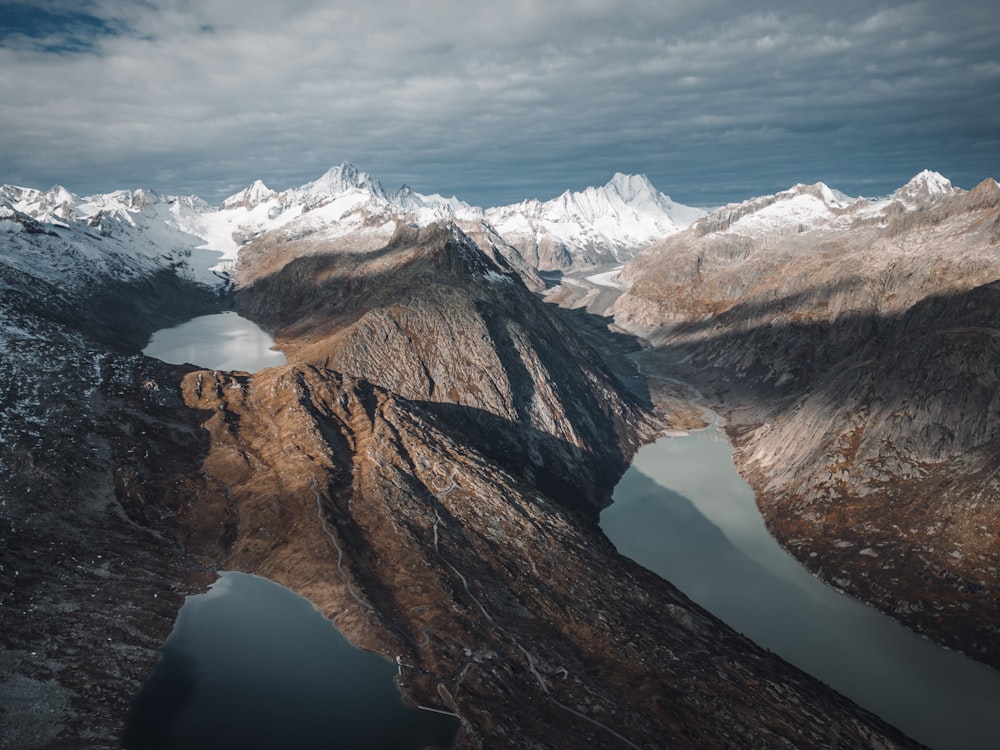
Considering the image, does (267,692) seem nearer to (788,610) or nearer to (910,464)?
(788,610)

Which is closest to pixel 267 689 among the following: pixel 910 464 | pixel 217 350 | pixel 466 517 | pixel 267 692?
pixel 267 692

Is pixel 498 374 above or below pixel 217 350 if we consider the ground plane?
above

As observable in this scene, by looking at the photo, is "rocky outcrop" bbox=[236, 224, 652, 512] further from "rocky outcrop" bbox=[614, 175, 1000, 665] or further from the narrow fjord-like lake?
the narrow fjord-like lake

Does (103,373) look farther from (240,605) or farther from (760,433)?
(760,433)

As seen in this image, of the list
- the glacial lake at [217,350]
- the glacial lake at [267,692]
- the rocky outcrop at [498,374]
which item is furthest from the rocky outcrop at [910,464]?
the glacial lake at [217,350]

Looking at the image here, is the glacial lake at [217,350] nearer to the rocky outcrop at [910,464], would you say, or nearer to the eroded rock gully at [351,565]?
the eroded rock gully at [351,565]

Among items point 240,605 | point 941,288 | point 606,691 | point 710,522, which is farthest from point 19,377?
point 941,288

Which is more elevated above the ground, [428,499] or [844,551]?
[844,551]
